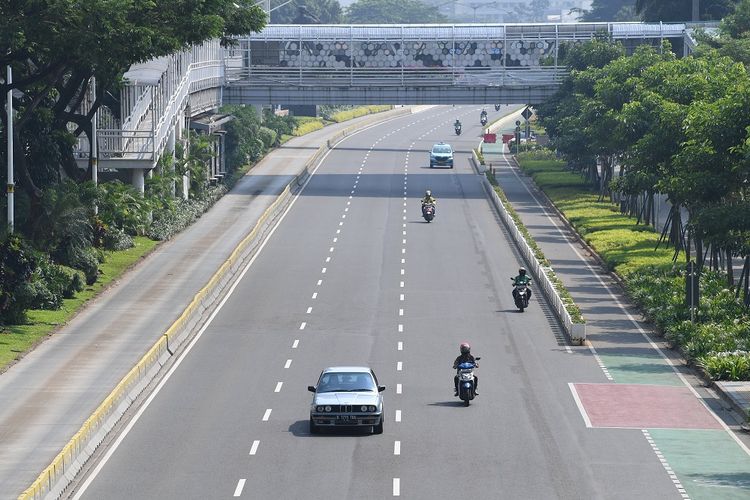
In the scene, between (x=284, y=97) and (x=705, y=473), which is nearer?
(x=705, y=473)

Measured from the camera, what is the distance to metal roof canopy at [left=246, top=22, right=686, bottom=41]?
124125mm

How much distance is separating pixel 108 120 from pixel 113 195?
12.5 metres

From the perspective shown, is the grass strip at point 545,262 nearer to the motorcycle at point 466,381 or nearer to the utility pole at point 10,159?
the motorcycle at point 466,381

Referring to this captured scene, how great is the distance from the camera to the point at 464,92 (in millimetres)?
121812

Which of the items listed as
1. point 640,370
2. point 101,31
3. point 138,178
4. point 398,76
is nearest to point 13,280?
point 101,31

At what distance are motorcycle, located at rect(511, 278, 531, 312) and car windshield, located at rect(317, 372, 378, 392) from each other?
2128cm

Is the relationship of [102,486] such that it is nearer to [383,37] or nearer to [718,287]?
[718,287]

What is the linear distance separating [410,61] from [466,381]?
83288 millimetres

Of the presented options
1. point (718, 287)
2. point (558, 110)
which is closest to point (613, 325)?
point (718, 287)

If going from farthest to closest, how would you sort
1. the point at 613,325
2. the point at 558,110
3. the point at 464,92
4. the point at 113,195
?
1. the point at 464,92
2. the point at 558,110
3. the point at 113,195
4. the point at 613,325

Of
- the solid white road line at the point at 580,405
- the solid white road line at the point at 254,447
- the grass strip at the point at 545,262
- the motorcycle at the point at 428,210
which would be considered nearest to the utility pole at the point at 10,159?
the grass strip at the point at 545,262

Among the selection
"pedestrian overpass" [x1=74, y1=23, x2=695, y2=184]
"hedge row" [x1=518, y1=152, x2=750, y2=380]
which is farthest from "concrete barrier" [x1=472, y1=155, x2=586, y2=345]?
"pedestrian overpass" [x1=74, y1=23, x2=695, y2=184]

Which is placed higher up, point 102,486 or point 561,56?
point 561,56

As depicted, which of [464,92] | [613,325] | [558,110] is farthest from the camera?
[464,92]
